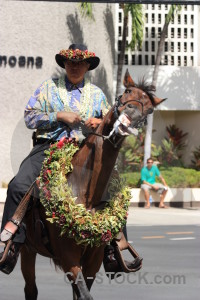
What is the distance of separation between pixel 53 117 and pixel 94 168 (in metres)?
0.74

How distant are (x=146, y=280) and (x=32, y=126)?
405cm

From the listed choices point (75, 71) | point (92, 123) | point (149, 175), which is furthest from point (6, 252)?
point (149, 175)

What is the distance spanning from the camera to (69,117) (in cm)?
725

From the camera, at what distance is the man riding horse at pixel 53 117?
7449mm

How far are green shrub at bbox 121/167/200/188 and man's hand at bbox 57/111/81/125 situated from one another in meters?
18.0

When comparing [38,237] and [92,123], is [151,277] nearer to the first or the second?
[38,237]

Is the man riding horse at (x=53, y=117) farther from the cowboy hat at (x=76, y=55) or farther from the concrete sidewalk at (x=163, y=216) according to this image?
the concrete sidewalk at (x=163, y=216)

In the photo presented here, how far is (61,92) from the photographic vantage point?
758 cm

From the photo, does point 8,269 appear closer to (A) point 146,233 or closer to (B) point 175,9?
(A) point 146,233

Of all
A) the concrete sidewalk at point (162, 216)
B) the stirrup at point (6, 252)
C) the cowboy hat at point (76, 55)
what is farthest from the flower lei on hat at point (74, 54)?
the concrete sidewalk at point (162, 216)

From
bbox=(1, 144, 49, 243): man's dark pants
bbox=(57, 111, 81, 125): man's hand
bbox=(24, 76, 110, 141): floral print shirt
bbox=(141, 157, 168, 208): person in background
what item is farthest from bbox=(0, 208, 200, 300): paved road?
bbox=(141, 157, 168, 208): person in background

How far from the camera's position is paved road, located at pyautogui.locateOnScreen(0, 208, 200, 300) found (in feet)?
32.3

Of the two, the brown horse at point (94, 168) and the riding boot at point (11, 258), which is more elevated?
the brown horse at point (94, 168)

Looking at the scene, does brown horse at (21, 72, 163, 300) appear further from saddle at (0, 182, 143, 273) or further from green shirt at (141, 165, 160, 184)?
green shirt at (141, 165, 160, 184)
